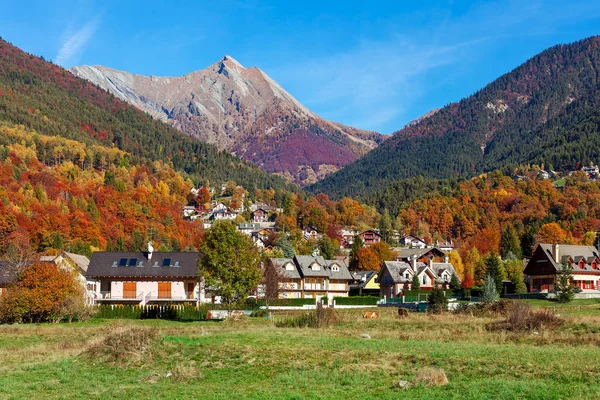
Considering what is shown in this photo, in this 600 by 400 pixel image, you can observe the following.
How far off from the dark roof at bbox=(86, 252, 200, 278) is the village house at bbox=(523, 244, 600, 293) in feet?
137

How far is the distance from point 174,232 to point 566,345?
440 feet

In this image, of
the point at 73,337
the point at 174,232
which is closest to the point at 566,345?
the point at 73,337

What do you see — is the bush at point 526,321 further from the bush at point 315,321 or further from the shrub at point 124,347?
the shrub at point 124,347

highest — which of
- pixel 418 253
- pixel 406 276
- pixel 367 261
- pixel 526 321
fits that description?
pixel 418 253

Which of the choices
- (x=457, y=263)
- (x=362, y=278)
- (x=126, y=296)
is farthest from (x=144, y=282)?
(x=457, y=263)

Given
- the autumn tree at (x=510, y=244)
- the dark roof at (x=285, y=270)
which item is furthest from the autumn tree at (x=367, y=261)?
the dark roof at (x=285, y=270)

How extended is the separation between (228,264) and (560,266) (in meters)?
44.7

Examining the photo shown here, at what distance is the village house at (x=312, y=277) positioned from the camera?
340ft

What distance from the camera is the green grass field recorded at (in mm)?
22609

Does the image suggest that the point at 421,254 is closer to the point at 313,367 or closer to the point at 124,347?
the point at 124,347

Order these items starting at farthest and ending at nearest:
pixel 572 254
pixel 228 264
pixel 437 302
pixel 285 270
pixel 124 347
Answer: pixel 285 270 → pixel 572 254 → pixel 437 302 → pixel 228 264 → pixel 124 347

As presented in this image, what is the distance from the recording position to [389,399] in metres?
21.4

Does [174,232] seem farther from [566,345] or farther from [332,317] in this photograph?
[566,345]

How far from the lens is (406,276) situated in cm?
10356
